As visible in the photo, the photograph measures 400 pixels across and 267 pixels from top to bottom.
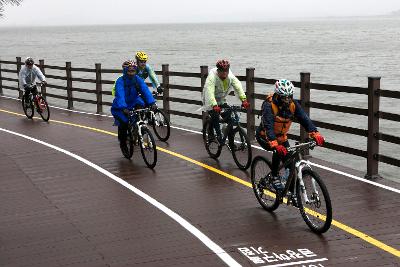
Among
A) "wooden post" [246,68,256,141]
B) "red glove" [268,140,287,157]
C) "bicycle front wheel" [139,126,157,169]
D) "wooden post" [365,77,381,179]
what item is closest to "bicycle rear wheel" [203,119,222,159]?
"bicycle front wheel" [139,126,157,169]

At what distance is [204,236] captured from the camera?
27.5 ft

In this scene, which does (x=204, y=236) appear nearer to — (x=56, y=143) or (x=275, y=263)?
(x=275, y=263)

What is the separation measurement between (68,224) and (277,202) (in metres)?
2.78

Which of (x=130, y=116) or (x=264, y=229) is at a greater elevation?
(x=130, y=116)

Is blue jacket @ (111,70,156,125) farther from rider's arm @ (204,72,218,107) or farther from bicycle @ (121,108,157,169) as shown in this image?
rider's arm @ (204,72,218,107)

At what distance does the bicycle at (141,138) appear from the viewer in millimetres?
12734

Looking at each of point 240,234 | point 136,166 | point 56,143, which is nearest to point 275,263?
point 240,234

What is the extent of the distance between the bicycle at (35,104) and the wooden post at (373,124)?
11455mm

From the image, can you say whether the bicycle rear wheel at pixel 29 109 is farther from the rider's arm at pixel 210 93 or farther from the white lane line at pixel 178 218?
the rider's arm at pixel 210 93

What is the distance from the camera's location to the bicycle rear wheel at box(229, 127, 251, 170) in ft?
39.8

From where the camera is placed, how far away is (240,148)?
12289 millimetres

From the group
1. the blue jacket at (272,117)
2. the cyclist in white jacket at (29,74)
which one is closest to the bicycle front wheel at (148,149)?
the blue jacket at (272,117)

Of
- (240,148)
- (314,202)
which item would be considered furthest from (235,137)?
(314,202)

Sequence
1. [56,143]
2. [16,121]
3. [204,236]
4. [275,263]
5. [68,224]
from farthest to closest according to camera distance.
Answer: [16,121] < [56,143] < [68,224] < [204,236] < [275,263]
